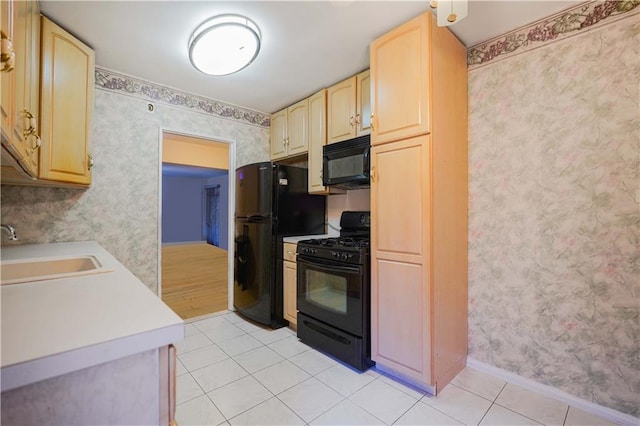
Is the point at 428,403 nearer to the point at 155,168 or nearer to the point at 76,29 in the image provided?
the point at 155,168

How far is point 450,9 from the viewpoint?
49.6 inches

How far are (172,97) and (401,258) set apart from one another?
2.65 meters

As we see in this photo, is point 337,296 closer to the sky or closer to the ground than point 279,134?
closer to the ground

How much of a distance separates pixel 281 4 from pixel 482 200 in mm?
1833

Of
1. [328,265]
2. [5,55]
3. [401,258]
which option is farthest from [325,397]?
[5,55]

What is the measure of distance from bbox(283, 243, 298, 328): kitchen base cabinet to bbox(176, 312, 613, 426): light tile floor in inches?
17.0

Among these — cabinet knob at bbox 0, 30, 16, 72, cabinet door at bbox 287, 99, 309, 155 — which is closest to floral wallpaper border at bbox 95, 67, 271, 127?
cabinet door at bbox 287, 99, 309, 155

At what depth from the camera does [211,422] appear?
4.79 feet

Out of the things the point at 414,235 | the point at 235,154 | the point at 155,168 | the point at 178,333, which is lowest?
the point at 178,333

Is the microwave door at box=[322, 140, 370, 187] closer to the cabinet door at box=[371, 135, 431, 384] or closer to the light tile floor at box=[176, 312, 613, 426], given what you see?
the cabinet door at box=[371, 135, 431, 384]

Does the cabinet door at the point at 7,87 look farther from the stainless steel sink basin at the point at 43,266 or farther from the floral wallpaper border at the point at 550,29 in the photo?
the floral wallpaper border at the point at 550,29

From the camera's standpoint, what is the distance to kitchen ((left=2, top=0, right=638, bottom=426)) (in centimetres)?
149

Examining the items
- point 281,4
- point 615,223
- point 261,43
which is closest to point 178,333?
point 281,4

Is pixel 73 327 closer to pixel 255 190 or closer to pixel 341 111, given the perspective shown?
pixel 255 190
